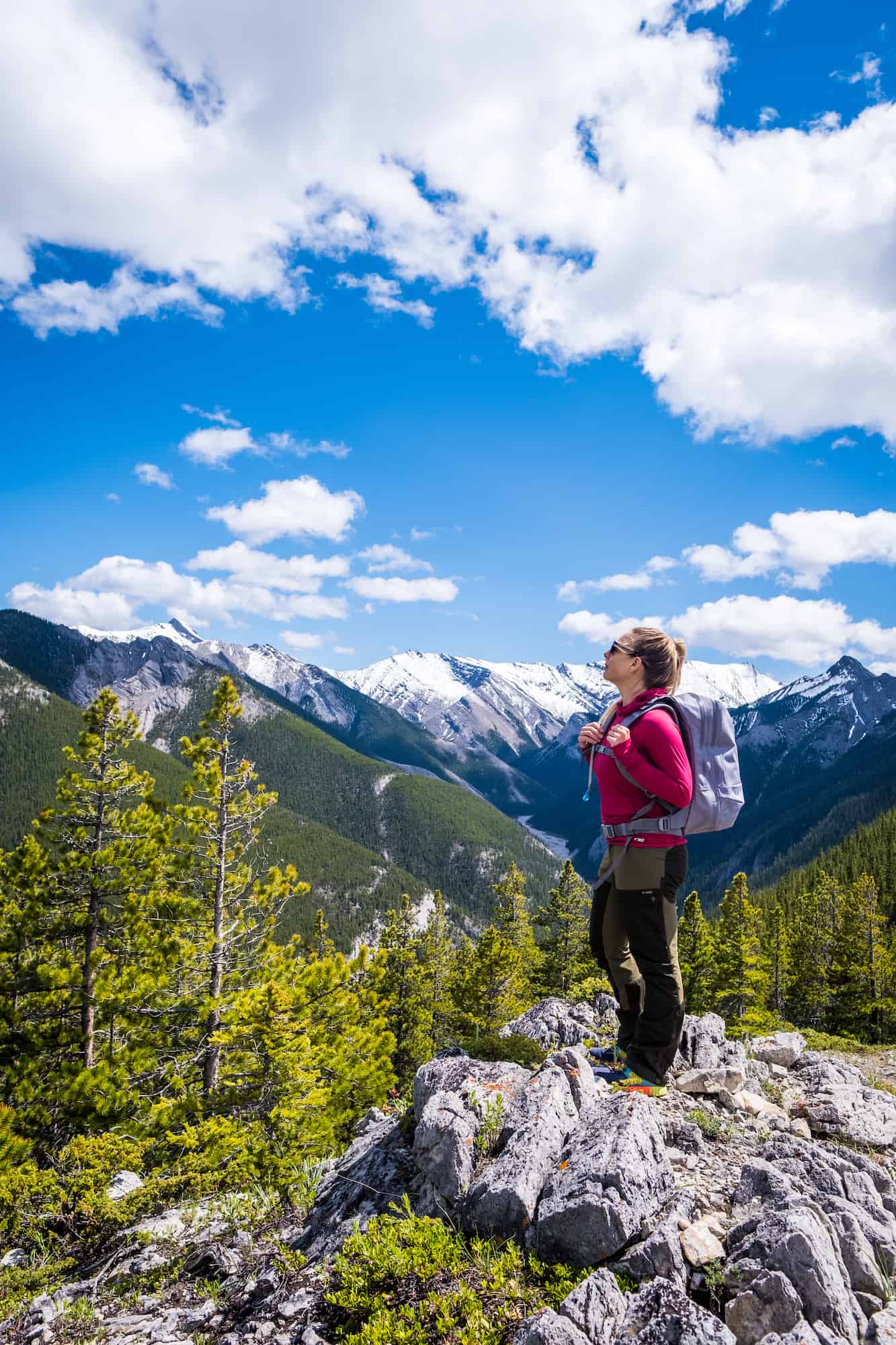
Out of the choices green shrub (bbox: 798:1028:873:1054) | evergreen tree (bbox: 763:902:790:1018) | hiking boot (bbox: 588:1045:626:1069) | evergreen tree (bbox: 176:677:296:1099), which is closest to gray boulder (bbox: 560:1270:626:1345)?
hiking boot (bbox: 588:1045:626:1069)

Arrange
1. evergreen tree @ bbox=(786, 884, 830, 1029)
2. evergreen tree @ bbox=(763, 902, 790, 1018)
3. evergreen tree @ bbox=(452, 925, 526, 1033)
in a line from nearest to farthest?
evergreen tree @ bbox=(452, 925, 526, 1033), evergreen tree @ bbox=(763, 902, 790, 1018), evergreen tree @ bbox=(786, 884, 830, 1029)

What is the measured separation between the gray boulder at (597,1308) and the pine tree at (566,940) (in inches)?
1049

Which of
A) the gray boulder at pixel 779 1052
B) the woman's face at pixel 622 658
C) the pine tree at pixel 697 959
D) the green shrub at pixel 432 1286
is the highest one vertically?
the woman's face at pixel 622 658

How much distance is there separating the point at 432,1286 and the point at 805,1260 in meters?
2.45

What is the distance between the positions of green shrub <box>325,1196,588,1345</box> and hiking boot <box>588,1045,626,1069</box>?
9.86ft

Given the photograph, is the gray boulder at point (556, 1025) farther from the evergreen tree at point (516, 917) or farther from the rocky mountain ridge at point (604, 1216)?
the evergreen tree at point (516, 917)

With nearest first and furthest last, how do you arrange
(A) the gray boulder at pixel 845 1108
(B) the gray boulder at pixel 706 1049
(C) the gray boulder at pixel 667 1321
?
(C) the gray boulder at pixel 667 1321 < (A) the gray boulder at pixel 845 1108 < (B) the gray boulder at pixel 706 1049

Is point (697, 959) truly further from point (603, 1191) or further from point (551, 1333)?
point (551, 1333)

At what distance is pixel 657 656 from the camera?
5.90m

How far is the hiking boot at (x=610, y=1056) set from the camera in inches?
293

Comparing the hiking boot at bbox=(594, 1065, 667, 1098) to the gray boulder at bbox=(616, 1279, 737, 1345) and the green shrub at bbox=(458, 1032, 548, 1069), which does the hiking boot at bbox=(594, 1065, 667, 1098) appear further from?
the gray boulder at bbox=(616, 1279, 737, 1345)

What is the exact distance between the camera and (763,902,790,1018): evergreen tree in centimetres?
3997

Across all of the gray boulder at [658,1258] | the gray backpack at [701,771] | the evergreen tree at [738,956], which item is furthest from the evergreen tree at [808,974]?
the gray boulder at [658,1258]

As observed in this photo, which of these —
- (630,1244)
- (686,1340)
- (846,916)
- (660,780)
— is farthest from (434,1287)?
(846,916)
